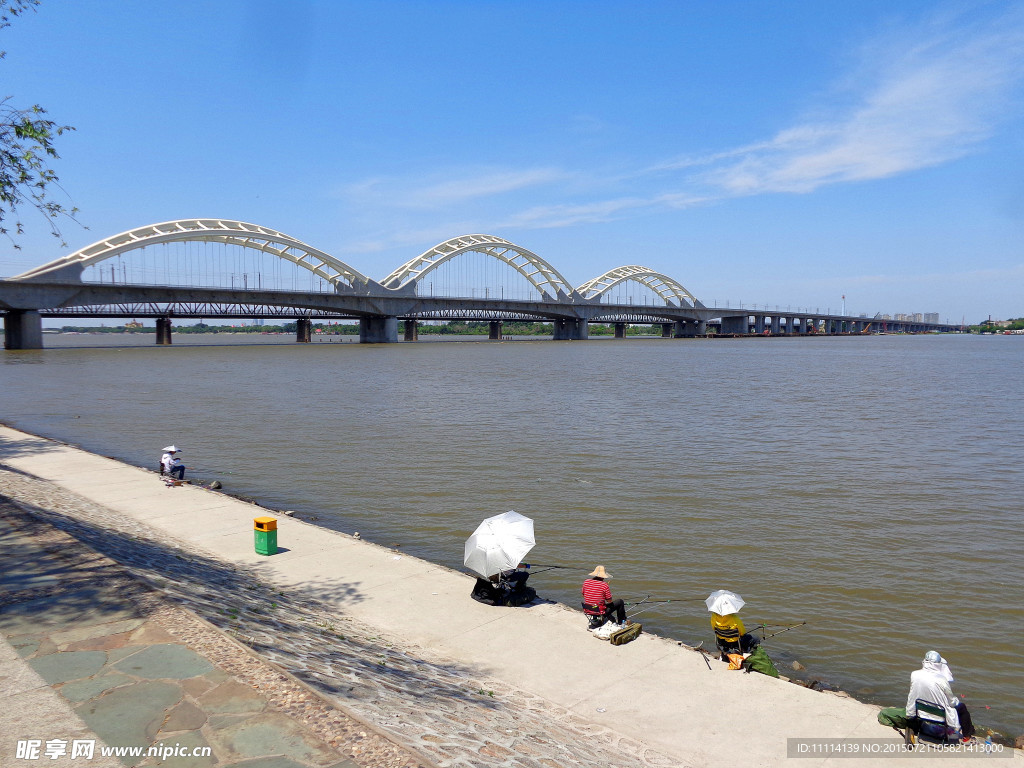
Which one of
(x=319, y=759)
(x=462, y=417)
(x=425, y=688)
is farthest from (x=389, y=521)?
(x=462, y=417)

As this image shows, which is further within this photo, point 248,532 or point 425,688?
point 248,532

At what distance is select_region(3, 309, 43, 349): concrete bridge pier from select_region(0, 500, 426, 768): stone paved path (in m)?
79.2

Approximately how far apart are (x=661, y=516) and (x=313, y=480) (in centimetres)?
877

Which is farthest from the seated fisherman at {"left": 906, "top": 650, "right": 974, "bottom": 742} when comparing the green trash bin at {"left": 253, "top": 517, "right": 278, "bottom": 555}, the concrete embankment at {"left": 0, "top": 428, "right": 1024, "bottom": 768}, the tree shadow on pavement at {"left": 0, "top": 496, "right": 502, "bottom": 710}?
the green trash bin at {"left": 253, "top": 517, "right": 278, "bottom": 555}

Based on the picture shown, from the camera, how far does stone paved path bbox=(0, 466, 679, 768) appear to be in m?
5.27

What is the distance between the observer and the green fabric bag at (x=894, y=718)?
6.38 m

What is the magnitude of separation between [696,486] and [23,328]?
8018 cm

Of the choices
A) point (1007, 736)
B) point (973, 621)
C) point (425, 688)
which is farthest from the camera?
point (973, 621)

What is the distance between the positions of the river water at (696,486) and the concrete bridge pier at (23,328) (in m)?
40.5

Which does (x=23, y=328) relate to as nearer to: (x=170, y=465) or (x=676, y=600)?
(x=170, y=465)

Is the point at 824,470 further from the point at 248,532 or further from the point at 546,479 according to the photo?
the point at 248,532

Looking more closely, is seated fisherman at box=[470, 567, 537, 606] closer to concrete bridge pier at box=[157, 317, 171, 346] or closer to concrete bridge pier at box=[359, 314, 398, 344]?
concrete bridge pier at box=[359, 314, 398, 344]

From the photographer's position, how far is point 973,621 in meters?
9.42

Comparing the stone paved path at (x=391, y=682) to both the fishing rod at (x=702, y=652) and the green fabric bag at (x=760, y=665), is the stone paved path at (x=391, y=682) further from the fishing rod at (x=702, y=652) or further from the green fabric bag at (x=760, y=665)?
the green fabric bag at (x=760, y=665)
